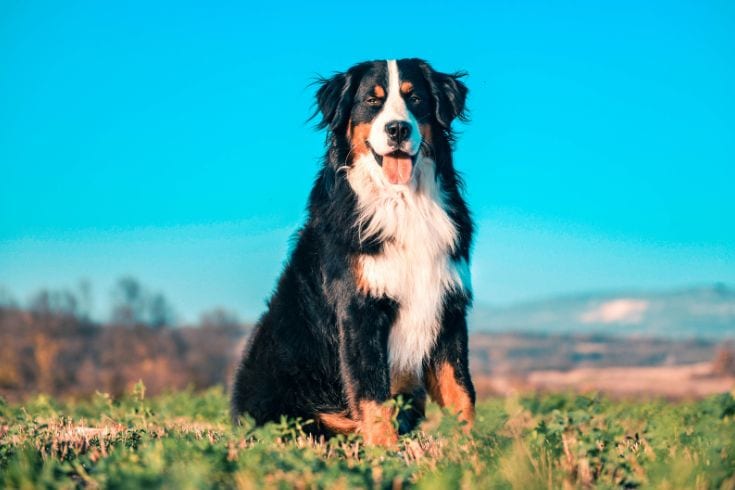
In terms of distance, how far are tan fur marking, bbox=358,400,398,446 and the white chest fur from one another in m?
0.39

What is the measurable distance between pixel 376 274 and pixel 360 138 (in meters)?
1.02

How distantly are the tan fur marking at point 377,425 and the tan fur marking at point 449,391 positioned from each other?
0.52 meters

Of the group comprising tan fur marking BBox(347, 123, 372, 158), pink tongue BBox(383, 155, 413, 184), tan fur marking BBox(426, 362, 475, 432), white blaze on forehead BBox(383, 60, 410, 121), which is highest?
white blaze on forehead BBox(383, 60, 410, 121)

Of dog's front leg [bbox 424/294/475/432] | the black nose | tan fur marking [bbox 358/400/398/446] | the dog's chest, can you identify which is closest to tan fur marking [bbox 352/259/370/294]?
the dog's chest

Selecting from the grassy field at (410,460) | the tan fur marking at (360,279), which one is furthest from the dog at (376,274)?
the grassy field at (410,460)

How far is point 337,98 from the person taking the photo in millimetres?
5746

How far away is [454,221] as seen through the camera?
5.65m

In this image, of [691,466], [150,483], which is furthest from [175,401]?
[691,466]

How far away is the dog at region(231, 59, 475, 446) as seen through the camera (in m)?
5.33

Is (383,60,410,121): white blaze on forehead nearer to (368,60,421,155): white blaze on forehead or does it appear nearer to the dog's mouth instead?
(368,60,421,155): white blaze on forehead

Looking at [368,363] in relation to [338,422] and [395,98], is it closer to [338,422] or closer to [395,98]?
[338,422]

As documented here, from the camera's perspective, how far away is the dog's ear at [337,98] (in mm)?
5688

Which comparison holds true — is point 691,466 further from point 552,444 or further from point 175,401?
point 175,401

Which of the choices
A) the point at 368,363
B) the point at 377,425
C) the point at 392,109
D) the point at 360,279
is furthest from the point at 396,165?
the point at 377,425
